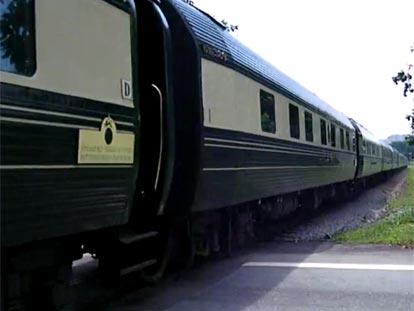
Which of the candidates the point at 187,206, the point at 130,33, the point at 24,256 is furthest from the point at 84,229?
the point at 187,206

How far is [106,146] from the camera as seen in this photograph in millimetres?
4871

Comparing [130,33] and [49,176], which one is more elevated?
[130,33]

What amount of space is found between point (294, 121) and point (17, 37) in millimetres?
8738

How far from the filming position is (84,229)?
4656 millimetres

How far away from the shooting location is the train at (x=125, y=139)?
395 cm

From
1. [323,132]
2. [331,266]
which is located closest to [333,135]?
[323,132]

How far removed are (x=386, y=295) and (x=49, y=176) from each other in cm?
398

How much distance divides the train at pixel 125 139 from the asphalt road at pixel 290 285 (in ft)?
1.08

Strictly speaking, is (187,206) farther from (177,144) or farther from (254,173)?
(254,173)

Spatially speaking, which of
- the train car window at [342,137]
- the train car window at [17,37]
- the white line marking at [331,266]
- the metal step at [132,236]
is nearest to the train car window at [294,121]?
the white line marking at [331,266]

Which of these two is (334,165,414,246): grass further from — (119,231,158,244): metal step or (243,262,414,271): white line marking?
(119,231,158,244): metal step

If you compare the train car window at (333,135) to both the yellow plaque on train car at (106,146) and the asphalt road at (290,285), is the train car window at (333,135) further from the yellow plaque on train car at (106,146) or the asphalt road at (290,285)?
the yellow plaque on train car at (106,146)

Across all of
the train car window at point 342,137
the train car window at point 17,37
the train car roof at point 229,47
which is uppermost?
the train car roof at point 229,47

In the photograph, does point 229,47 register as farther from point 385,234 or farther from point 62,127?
point 385,234
